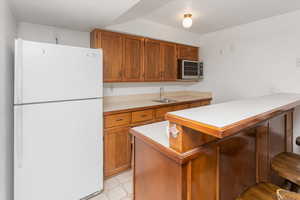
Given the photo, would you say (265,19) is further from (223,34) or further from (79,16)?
(79,16)

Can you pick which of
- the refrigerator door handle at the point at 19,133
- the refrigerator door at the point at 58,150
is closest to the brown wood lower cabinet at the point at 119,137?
the refrigerator door at the point at 58,150

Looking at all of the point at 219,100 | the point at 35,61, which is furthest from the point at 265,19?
the point at 35,61

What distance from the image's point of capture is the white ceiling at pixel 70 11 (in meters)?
1.63

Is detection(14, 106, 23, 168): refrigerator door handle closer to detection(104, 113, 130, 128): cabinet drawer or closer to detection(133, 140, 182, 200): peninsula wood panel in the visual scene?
detection(104, 113, 130, 128): cabinet drawer

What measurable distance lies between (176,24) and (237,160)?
2.73 m

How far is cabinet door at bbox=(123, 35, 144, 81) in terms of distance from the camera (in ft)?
8.79

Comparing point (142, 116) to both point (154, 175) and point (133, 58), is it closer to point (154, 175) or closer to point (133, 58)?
point (133, 58)

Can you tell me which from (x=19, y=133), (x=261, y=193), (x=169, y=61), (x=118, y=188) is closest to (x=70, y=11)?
(x=19, y=133)

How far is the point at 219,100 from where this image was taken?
352cm

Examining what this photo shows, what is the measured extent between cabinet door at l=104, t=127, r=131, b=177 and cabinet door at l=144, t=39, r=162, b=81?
116cm

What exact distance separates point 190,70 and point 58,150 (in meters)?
2.84

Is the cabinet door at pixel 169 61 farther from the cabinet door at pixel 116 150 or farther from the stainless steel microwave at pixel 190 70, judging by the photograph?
the cabinet door at pixel 116 150

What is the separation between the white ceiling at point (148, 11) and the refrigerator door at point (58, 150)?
1.03 m

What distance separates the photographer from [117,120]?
229 cm
